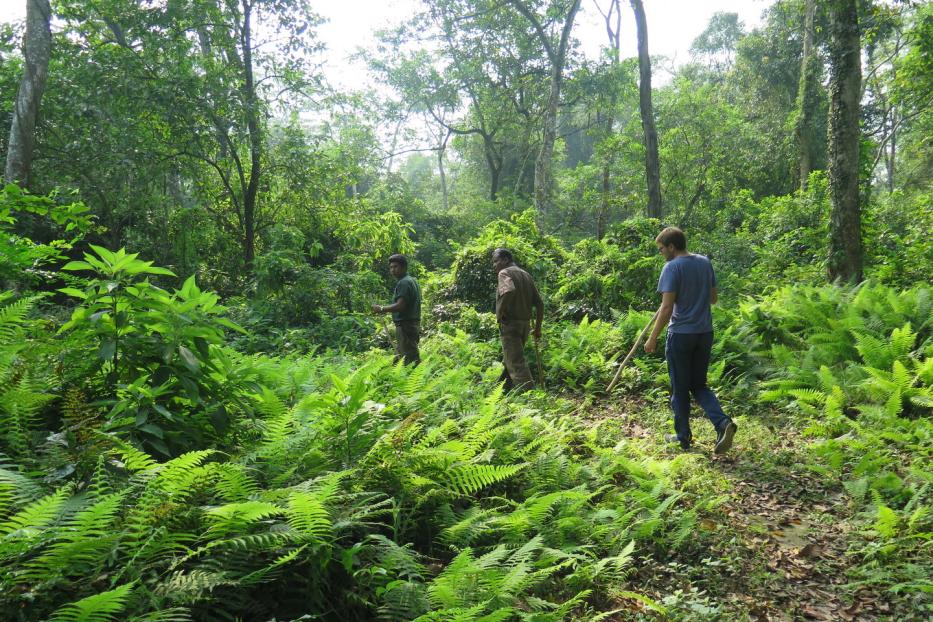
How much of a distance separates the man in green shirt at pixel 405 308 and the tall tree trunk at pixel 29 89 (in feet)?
24.8

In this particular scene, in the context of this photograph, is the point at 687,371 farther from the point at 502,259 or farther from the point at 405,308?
the point at 405,308

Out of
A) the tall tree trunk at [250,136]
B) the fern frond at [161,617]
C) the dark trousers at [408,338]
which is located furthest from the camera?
the tall tree trunk at [250,136]

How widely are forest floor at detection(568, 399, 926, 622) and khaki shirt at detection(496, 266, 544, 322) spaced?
2.61 m

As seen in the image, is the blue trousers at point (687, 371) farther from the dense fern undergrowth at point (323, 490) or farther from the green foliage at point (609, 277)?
the green foliage at point (609, 277)

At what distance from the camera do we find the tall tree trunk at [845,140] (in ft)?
28.9

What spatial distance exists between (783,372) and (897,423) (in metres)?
2.08

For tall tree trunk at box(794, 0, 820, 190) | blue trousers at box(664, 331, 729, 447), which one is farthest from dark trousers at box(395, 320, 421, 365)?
tall tree trunk at box(794, 0, 820, 190)

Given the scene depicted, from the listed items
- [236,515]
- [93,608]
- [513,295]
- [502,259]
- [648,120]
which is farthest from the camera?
[648,120]

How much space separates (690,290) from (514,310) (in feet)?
8.80

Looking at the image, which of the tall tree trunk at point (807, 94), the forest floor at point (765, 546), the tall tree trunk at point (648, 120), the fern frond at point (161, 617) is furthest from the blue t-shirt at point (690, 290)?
the tall tree trunk at point (807, 94)

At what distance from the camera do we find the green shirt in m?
8.15

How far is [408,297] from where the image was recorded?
26.9ft

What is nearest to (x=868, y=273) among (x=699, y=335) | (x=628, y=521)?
(x=699, y=335)

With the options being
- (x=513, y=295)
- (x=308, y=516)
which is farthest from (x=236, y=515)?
(x=513, y=295)
